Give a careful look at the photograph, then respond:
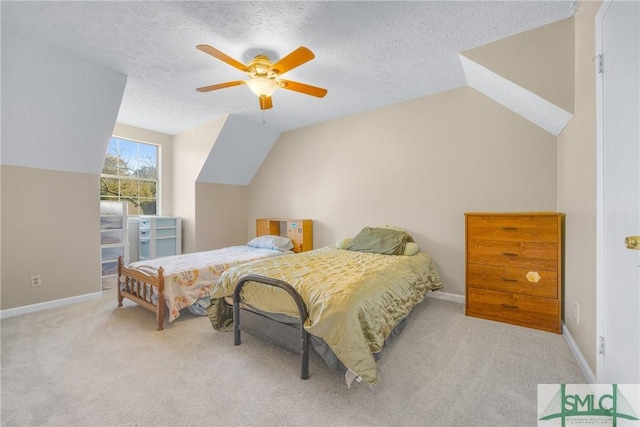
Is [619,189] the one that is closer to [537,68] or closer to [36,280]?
[537,68]

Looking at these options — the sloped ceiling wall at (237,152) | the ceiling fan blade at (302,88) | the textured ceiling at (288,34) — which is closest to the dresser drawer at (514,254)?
the textured ceiling at (288,34)

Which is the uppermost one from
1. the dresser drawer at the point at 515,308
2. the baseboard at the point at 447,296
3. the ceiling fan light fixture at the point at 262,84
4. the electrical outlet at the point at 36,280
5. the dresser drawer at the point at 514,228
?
the ceiling fan light fixture at the point at 262,84

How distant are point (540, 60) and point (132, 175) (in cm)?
575

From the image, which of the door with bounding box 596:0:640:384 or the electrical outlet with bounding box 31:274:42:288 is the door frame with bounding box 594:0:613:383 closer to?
the door with bounding box 596:0:640:384

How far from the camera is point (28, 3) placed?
1892mm

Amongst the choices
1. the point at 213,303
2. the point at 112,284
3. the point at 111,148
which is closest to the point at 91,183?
the point at 111,148

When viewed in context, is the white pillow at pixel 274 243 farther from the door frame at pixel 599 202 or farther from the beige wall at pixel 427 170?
the door frame at pixel 599 202

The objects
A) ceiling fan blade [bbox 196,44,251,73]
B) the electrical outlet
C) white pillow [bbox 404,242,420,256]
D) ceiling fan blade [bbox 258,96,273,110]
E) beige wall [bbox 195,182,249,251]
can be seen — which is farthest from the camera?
beige wall [bbox 195,182,249,251]

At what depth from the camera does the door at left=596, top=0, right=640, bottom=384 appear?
48.5 inches

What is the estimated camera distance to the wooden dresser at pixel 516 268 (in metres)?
2.41

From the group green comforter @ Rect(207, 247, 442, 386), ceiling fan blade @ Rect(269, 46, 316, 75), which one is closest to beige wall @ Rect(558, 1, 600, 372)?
green comforter @ Rect(207, 247, 442, 386)

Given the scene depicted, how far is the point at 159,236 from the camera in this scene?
4.69 metres

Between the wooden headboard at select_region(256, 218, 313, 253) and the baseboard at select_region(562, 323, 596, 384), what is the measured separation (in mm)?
3221

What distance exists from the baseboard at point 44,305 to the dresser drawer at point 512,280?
4598mm
